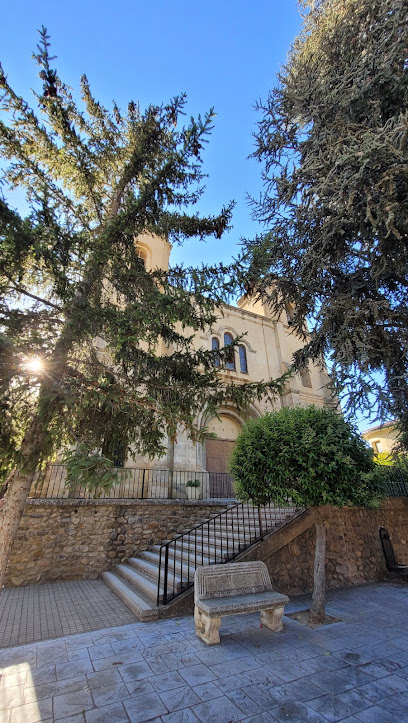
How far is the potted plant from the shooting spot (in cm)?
1073

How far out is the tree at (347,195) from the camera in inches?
237

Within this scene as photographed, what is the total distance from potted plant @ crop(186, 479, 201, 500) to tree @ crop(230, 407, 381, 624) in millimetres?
5419

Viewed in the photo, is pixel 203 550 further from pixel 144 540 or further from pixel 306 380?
pixel 306 380

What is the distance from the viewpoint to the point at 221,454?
13.2 metres

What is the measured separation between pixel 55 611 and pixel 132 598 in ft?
4.59

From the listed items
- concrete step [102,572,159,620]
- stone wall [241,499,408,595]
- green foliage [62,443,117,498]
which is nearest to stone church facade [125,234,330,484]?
concrete step [102,572,159,620]

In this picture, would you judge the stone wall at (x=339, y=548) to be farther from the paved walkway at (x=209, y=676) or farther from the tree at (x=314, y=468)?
the paved walkway at (x=209, y=676)

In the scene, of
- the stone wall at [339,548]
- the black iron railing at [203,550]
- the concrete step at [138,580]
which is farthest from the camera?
the stone wall at [339,548]

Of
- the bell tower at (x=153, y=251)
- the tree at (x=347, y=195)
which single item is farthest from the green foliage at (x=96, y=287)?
the bell tower at (x=153, y=251)

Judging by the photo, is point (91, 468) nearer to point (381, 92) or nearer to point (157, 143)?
point (157, 143)

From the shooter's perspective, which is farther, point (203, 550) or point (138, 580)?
point (203, 550)

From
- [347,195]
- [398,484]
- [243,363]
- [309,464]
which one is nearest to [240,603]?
[309,464]

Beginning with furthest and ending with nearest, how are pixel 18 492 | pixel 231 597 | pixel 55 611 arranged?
1. pixel 55 611
2. pixel 231 597
3. pixel 18 492

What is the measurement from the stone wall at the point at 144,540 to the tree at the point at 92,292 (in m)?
3.61
